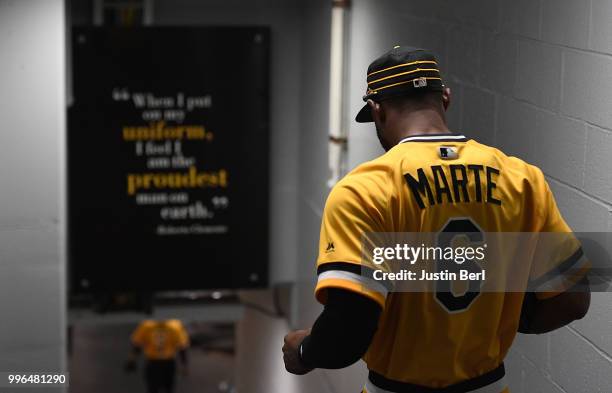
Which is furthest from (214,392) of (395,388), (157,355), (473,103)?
(395,388)

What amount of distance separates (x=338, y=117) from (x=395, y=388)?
3009 millimetres

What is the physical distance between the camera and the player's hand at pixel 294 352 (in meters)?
1.90

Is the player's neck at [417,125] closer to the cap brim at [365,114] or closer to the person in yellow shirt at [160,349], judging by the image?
the cap brim at [365,114]

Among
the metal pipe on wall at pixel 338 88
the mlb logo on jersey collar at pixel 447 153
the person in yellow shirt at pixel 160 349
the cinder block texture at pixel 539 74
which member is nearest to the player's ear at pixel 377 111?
the mlb logo on jersey collar at pixel 447 153

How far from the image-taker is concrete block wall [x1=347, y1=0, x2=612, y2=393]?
238 cm

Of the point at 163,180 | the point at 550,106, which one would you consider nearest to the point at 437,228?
the point at 550,106

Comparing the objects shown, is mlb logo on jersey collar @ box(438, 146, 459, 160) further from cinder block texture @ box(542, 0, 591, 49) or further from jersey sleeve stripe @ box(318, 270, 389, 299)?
cinder block texture @ box(542, 0, 591, 49)

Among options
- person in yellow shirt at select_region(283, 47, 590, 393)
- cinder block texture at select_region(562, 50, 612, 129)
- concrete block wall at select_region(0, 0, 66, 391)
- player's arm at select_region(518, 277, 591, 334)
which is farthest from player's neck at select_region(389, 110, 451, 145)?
concrete block wall at select_region(0, 0, 66, 391)

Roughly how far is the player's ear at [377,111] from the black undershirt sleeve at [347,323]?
15.0 inches

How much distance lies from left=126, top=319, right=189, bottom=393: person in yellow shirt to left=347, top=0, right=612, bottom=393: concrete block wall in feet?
18.4

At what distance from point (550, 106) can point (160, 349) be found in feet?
21.0

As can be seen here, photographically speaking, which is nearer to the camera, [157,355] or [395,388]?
[395,388]

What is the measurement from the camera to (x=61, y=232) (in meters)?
5.08

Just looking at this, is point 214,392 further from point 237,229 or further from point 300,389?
point 300,389
